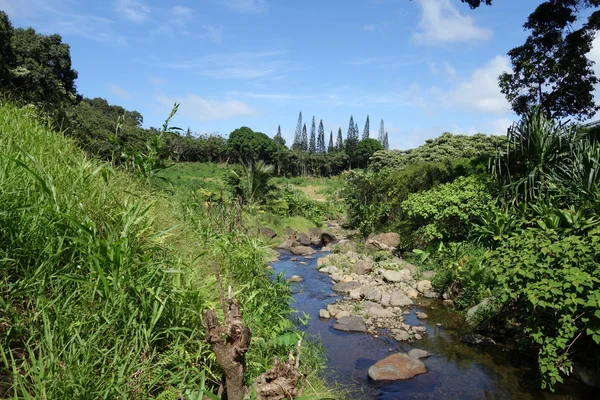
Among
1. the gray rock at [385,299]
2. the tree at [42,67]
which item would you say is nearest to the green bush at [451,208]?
the gray rock at [385,299]

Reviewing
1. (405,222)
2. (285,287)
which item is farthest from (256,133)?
(285,287)

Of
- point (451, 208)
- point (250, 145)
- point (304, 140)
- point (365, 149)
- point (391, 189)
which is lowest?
point (451, 208)

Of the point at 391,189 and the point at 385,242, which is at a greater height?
the point at 391,189

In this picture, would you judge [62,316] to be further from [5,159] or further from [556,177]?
[556,177]

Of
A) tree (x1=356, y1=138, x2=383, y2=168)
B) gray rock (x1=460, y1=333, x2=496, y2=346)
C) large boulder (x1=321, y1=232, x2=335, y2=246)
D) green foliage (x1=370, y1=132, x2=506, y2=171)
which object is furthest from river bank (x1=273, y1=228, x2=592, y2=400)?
tree (x1=356, y1=138, x2=383, y2=168)

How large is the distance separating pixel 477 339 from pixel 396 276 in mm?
4012

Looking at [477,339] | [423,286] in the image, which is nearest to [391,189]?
[423,286]

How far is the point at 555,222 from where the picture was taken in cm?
650

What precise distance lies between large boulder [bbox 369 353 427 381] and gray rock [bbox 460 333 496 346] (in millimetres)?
1532

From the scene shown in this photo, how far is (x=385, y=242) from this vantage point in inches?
595

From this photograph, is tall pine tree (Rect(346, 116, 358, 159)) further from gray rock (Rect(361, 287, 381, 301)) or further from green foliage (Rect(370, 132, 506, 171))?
gray rock (Rect(361, 287, 381, 301))

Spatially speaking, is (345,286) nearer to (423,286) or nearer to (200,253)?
(423,286)

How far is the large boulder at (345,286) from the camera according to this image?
1103 cm

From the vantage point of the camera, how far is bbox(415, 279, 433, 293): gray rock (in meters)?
10.7
